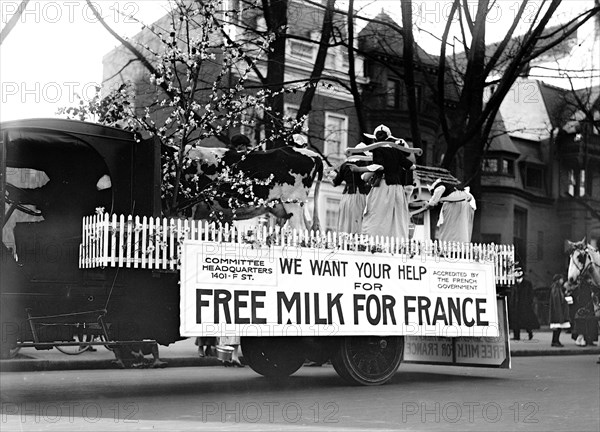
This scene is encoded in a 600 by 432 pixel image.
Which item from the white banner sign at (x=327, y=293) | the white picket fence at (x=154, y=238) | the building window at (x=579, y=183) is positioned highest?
the building window at (x=579, y=183)

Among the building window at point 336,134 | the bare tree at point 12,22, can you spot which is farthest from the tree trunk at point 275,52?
the building window at point 336,134

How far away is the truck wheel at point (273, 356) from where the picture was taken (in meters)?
12.9

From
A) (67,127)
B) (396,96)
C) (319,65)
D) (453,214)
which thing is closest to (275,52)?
(319,65)

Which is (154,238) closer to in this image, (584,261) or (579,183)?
(584,261)

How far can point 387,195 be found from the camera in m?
14.2

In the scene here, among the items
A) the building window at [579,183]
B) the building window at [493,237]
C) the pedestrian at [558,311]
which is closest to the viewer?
the pedestrian at [558,311]

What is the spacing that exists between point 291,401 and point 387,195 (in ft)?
13.8

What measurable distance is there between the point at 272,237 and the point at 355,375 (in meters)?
2.48

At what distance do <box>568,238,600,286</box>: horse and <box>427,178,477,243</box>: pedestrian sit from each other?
22.5ft

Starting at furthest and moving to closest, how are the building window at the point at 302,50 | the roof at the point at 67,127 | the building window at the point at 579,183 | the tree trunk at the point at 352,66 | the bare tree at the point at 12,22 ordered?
the building window at the point at 579,183 → the building window at the point at 302,50 → the tree trunk at the point at 352,66 → the bare tree at the point at 12,22 → the roof at the point at 67,127

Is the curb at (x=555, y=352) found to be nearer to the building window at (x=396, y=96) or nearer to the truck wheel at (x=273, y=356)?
the truck wheel at (x=273, y=356)

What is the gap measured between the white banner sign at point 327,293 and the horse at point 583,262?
8.17 metres

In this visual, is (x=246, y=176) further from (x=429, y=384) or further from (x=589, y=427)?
(x=589, y=427)

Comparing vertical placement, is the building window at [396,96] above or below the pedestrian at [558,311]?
above
